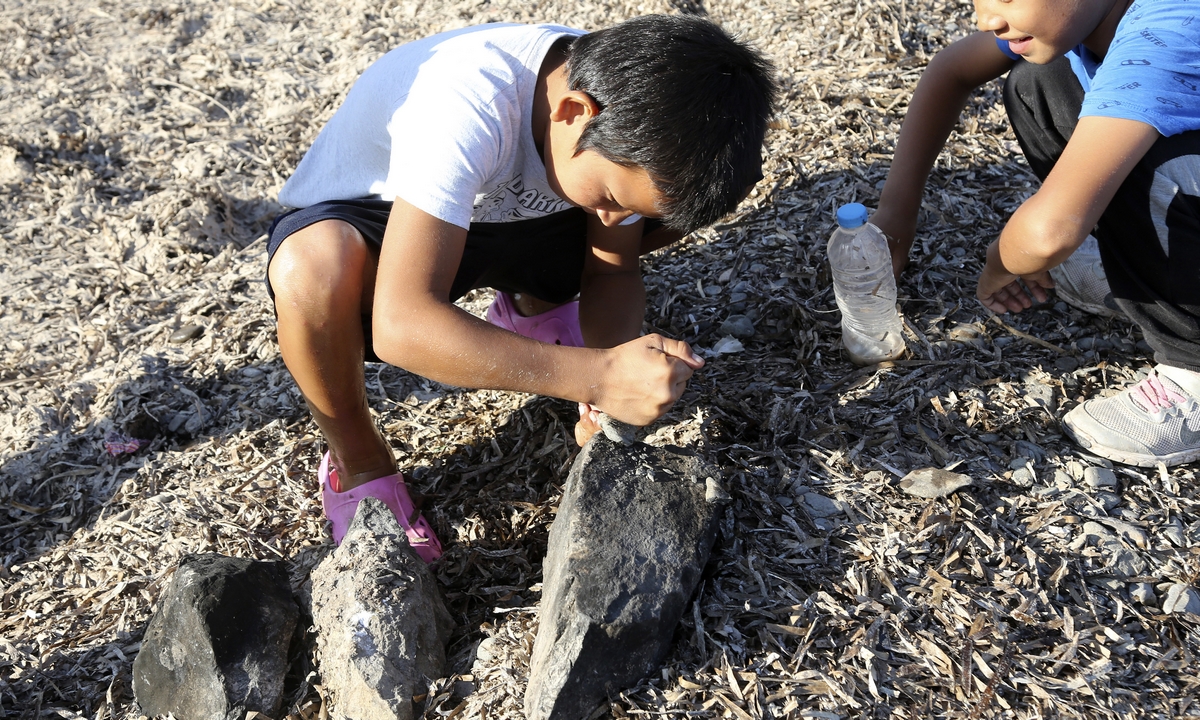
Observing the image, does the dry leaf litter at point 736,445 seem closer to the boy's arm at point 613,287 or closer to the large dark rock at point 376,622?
the large dark rock at point 376,622

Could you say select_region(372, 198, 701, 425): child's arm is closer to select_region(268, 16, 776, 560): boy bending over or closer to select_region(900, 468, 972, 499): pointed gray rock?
select_region(268, 16, 776, 560): boy bending over

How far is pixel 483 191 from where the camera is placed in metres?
2.41

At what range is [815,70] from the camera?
412 centimetres

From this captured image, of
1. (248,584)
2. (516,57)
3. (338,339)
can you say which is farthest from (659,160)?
(248,584)

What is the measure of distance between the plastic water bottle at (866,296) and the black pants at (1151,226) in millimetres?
606

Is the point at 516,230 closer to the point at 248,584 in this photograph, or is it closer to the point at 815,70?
the point at 248,584

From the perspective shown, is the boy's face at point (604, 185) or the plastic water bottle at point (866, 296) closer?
the boy's face at point (604, 185)

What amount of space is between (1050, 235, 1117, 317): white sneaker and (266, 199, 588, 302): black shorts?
61.4 inches

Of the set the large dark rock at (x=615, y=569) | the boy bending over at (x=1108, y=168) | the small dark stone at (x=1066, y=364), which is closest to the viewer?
the large dark rock at (x=615, y=569)

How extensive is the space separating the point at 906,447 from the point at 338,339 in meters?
1.64

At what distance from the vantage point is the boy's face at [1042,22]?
87.9 inches

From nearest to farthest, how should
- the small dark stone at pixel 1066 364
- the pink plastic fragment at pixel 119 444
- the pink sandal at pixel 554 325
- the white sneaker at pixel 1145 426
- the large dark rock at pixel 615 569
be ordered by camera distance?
1. the large dark rock at pixel 615 569
2. the white sneaker at pixel 1145 426
3. the small dark stone at pixel 1066 364
4. the pink plastic fragment at pixel 119 444
5. the pink sandal at pixel 554 325

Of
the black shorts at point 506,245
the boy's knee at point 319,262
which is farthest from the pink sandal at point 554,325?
the boy's knee at point 319,262

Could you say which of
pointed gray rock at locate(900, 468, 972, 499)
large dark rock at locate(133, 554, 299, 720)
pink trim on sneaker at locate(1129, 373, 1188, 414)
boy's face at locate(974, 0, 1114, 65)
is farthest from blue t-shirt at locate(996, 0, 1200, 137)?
large dark rock at locate(133, 554, 299, 720)
